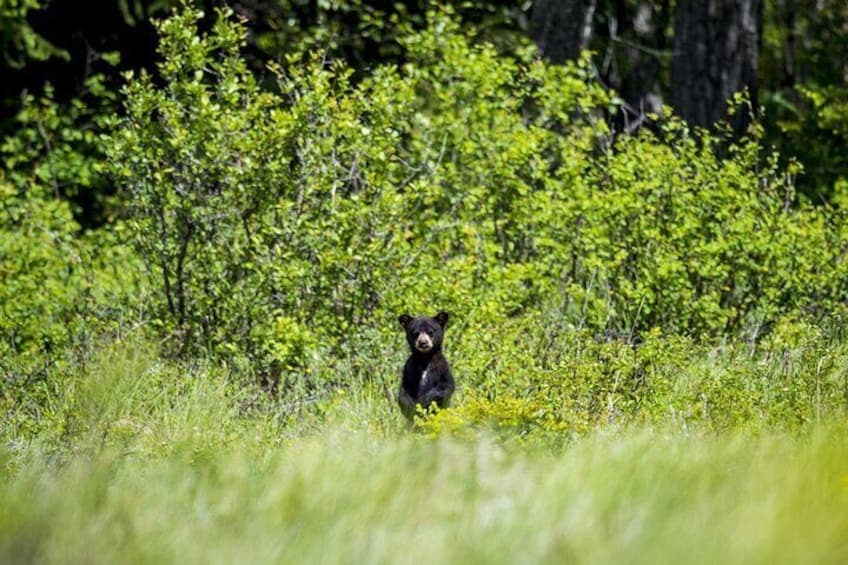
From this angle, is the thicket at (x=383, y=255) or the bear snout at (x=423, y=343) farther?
the thicket at (x=383, y=255)

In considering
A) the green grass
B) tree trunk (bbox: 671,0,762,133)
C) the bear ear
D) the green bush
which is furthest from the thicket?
tree trunk (bbox: 671,0,762,133)

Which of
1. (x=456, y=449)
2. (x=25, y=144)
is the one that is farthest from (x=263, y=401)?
(x=25, y=144)

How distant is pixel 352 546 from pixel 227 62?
6361 mm

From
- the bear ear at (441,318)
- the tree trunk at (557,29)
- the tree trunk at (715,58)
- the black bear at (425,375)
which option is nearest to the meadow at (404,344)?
the black bear at (425,375)

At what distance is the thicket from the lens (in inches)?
389

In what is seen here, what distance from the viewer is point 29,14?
17828mm

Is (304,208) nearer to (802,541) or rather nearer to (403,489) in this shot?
(403,489)

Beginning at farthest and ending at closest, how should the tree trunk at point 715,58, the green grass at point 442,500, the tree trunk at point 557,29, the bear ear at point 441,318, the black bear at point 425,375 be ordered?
the tree trunk at point 557,29
the tree trunk at point 715,58
the bear ear at point 441,318
the black bear at point 425,375
the green grass at point 442,500

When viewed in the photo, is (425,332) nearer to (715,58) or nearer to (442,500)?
(442,500)

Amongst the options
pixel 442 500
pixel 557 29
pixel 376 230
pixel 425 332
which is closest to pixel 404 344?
pixel 376 230

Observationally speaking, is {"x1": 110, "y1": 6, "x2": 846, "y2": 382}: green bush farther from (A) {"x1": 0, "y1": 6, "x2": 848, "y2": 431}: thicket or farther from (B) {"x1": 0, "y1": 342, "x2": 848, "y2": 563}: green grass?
(B) {"x1": 0, "y1": 342, "x2": 848, "y2": 563}: green grass

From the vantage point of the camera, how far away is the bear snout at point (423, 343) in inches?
337

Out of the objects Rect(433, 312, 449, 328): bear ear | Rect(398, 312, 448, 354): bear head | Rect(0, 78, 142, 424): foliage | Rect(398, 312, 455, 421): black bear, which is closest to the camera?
Rect(398, 312, 455, 421): black bear

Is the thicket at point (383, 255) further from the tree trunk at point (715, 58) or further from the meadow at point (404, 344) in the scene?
the tree trunk at point (715, 58)
